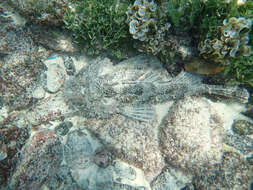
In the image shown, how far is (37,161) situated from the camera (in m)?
4.02

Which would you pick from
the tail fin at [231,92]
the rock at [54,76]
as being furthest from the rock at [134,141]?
the tail fin at [231,92]

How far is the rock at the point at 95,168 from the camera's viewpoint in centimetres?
406

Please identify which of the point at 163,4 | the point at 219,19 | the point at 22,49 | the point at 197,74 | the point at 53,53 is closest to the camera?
the point at 219,19

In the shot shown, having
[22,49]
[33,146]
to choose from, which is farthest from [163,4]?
[33,146]

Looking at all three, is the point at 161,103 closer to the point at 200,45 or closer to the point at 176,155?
the point at 176,155

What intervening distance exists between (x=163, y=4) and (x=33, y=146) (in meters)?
4.93

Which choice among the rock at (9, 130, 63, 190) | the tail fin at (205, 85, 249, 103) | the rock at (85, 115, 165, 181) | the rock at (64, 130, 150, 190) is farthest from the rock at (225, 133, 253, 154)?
the rock at (9, 130, 63, 190)

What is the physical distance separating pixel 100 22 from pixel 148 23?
147 cm

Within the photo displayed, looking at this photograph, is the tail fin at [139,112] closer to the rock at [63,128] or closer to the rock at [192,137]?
the rock at [192,137]

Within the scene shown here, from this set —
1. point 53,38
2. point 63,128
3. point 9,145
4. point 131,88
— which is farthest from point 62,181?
point 53,38

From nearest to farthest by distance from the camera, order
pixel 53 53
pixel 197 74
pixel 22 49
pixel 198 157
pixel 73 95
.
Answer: pixel 198 157, pixel 197 74, pixel 73 95, pixel 22 49, pixel 53 53

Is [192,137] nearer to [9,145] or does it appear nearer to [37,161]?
[37,161]

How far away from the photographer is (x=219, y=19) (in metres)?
3.33

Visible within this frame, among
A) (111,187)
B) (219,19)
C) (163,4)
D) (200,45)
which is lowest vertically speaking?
(111,187)
